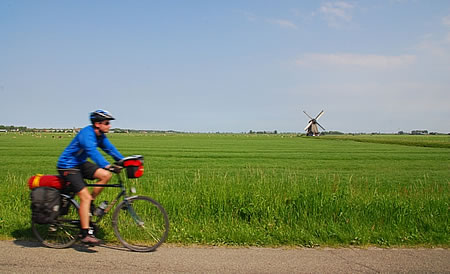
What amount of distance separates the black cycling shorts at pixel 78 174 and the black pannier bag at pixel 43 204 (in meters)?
0.30

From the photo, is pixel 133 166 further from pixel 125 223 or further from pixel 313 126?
pixel 313 126

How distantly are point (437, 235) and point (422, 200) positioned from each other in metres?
1.91

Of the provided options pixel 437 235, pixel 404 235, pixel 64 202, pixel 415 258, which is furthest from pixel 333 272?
pixel 64 202

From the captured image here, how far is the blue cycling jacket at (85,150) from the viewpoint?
15.8 feet

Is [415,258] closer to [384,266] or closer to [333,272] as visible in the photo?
[384,266]

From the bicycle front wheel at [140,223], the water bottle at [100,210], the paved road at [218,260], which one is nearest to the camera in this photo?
the paved road at [218,260]

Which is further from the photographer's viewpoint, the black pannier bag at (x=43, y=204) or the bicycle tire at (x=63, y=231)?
the bicycle tire at (x=63, y=231)

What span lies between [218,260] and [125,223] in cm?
177

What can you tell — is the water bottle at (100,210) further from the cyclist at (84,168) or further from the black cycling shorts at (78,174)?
the black cycling shorts at (78,174)

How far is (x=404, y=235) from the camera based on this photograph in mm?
5656

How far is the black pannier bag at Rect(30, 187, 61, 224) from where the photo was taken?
5.02 metres

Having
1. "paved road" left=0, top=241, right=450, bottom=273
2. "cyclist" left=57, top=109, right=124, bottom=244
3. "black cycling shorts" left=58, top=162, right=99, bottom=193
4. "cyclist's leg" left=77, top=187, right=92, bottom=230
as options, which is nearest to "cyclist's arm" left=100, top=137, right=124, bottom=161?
"cyclist" left=57, top=109, right=124, bottom=244

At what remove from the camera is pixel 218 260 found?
457 centimetres

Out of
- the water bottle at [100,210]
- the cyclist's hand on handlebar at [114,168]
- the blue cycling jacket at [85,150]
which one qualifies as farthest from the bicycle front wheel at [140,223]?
the blue cycling jacket at [85,150]
